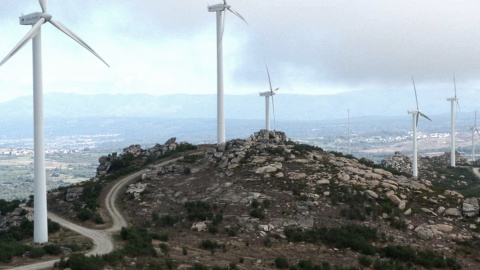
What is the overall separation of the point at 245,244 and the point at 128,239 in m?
10.9

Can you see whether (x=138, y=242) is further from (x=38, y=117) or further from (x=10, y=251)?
(x=38, y=117)

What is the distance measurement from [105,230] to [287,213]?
19.5m

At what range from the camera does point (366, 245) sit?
41.6 metres

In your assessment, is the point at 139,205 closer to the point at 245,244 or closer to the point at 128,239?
the point at 128,239

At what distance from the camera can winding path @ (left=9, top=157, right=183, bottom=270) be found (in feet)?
112

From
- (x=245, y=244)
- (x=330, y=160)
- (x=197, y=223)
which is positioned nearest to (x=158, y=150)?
(x=330, y=160)

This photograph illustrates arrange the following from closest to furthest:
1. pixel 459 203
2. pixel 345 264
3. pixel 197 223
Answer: pixel 345 264 < pixel 197 223 < pixel 459 203

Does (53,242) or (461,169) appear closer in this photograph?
(53,242)

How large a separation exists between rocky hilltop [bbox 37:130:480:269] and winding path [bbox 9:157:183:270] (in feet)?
4.69

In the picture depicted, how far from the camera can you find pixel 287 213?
48844 mm

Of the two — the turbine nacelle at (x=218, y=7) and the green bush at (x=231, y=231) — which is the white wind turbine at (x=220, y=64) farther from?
the green bush at (x=231, y=231)

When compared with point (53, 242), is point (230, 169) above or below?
above

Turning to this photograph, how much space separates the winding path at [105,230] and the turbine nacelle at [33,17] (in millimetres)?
21527

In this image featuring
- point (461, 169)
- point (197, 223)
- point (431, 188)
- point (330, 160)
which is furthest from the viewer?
point (461, 169)
